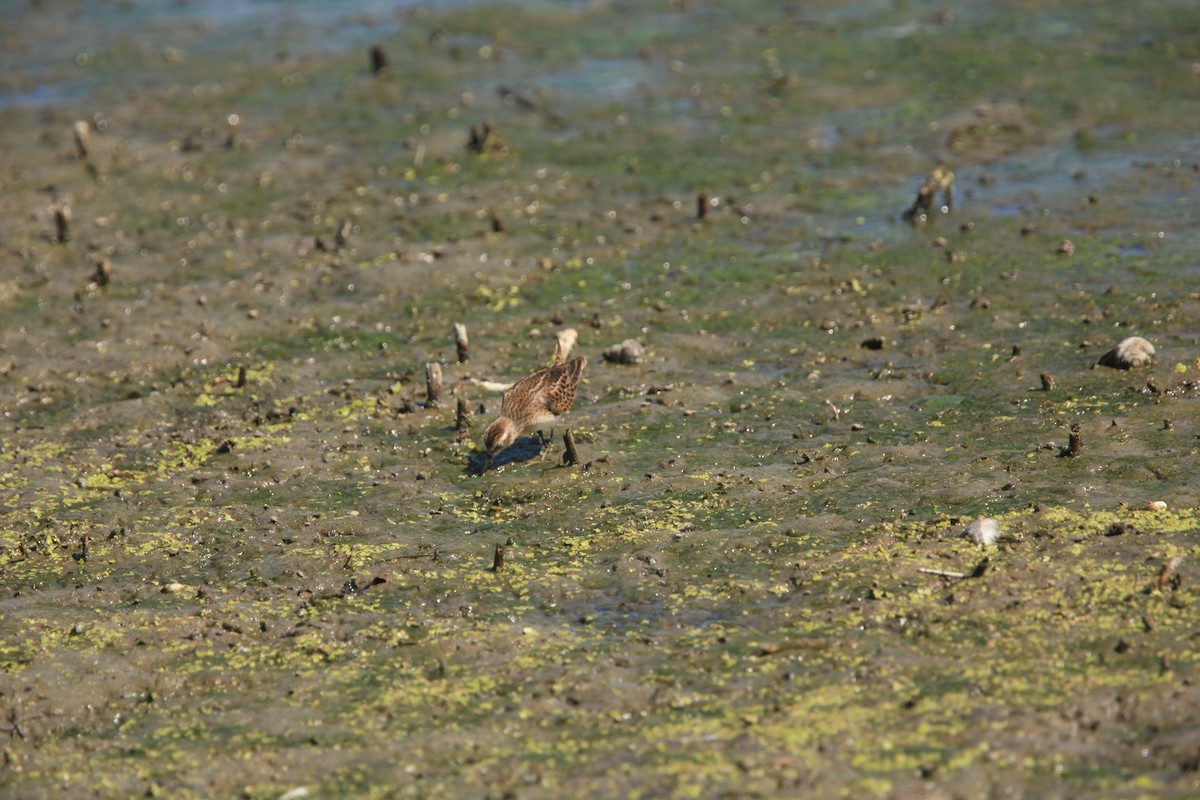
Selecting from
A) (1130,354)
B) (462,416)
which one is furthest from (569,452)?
(1130,354)

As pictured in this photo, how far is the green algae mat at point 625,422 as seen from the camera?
7.37 metres

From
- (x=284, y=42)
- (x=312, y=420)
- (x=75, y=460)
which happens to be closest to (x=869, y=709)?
(x=312, y=420)

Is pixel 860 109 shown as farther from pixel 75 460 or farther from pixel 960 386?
pixel 75 460

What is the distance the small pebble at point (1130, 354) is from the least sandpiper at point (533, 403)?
4.01 m

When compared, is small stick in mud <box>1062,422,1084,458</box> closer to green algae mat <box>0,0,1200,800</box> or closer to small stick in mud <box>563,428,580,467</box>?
green algae mat <box>0,0,1200,800</box>

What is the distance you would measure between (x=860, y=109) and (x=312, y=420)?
8860mm

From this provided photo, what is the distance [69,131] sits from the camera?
18406 millimetres

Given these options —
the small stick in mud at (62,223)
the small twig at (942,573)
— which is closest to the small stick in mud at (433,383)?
the small twig at (942,573)

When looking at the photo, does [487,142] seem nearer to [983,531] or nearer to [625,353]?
[625,353]

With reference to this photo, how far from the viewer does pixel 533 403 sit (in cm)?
1027

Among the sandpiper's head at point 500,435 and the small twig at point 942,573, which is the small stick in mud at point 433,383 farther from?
the small twig at point 942,573

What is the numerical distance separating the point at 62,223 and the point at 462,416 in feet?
20.9

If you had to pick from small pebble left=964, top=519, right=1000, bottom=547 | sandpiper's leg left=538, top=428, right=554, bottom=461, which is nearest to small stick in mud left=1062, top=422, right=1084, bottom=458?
small pebble left=964, top=519, right=1000, bottom=547

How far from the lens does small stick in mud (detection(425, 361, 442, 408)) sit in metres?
11.2
